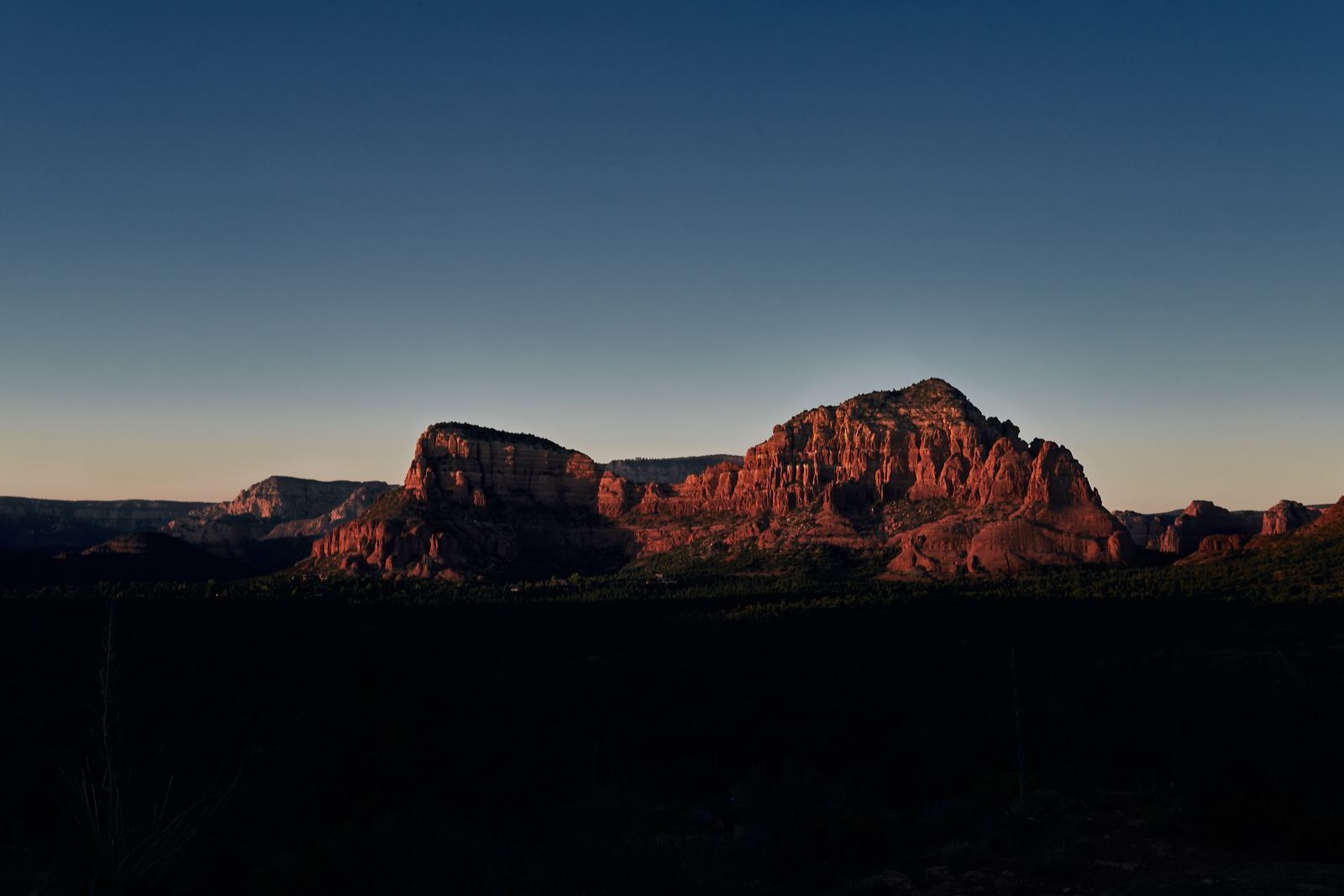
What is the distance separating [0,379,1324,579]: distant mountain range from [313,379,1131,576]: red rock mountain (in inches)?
13.0

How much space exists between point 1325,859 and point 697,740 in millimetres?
22161

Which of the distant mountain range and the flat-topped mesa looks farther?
the flat-topped mesa

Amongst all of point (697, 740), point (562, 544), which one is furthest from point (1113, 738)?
point (562, 544)

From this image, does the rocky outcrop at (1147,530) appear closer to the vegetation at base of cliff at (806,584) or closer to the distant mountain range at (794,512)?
the distant mountain range at (794,512)

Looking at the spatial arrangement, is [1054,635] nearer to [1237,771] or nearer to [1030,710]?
[1030,710]

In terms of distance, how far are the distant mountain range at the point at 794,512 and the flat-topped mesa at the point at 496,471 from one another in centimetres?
36

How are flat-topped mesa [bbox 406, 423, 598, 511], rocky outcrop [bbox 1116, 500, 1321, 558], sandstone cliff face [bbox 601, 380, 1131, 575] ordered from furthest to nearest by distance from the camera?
1. flat-topped mesa [bbox 406, 423, 598, 511]
2. sandstone cliff face [bbox 601, 380, 1131, 575]
3. rocky outcrop [bbox 1116, 500, 1321, 558]

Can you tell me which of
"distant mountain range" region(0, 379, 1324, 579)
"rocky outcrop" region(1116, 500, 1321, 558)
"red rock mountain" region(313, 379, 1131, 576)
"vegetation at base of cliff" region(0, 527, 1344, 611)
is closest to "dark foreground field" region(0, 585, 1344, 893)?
"vegetation at base of cliff" region(0, 527, 1344, 611)

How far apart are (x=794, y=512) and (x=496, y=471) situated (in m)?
64.6

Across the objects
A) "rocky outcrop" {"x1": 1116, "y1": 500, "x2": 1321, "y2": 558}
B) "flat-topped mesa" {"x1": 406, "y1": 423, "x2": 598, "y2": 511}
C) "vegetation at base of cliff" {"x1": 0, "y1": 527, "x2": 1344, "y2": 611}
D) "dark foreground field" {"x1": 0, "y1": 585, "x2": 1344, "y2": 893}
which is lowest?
"dark foreground field" {"x1": 0, "y1": 585, "x2": 1344, "y2": 893}

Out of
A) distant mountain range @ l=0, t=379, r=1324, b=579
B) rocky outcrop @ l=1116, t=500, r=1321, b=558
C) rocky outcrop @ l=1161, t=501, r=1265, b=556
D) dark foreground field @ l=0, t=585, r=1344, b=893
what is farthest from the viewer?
rocky outcrop @ l=1161, t=501, r=1265, b=556

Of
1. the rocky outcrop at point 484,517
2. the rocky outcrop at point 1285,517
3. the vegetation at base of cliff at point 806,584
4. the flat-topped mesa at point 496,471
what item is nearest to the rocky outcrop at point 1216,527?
the rocky outcrop at point 1285,517

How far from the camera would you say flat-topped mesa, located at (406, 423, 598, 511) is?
176000mm

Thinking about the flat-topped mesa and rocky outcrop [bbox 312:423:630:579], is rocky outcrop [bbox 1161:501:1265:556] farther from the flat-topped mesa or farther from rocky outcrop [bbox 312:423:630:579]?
the flat-topped mesa
